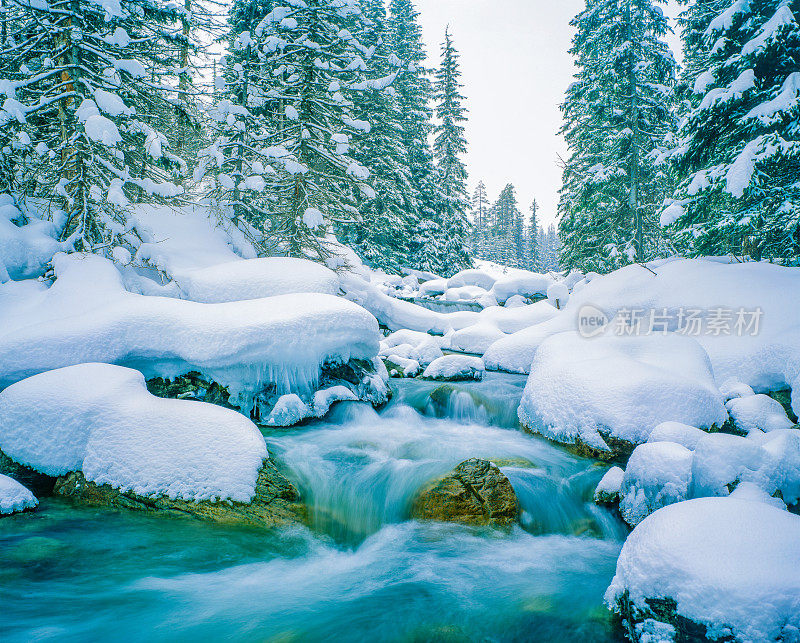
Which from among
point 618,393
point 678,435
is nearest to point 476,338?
point 618,393

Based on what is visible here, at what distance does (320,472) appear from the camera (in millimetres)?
5102

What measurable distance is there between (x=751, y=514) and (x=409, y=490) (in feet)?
10.2

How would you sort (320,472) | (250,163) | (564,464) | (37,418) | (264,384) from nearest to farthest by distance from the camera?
(37,418) → (320,472) → (564,464) → (264,384) → (250,163)

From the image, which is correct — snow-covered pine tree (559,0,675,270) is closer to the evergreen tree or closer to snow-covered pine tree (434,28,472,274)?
snow-covered pine tree (434,28,472,274)

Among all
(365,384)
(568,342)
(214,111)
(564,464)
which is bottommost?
(564,464)

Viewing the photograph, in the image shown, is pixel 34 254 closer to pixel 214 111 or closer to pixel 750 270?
pixel 214 111

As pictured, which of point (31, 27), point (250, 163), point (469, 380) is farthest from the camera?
point (250, 163)

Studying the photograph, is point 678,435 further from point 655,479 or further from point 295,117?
point 295,117

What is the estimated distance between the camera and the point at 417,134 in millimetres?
24141

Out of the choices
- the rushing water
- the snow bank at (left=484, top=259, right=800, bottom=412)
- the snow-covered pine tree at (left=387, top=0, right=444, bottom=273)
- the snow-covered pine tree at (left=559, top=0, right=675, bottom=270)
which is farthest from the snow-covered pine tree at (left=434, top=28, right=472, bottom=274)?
the rushing water

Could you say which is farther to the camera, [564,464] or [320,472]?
[564,464]

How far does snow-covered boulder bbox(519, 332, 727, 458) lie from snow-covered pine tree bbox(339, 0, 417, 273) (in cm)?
1460

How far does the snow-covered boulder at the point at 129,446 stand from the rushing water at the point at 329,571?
0.80 feet

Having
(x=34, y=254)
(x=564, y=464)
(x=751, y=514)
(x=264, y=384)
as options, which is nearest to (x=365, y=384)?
(x=264, y=384)
